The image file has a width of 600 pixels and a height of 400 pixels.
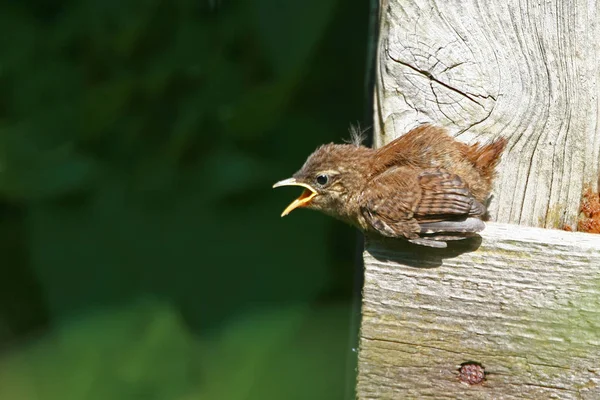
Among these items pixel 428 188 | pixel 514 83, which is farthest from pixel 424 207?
pixel 514 83

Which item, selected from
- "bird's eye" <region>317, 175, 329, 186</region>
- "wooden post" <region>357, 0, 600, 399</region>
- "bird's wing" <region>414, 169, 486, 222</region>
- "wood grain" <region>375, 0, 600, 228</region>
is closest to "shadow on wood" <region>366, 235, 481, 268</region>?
"wooden post" <region>357, 0, 600, 399</region>

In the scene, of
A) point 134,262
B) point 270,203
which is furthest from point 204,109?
point 134,262

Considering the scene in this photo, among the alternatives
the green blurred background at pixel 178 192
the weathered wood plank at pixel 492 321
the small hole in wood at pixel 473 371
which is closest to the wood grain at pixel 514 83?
the weathered wood plank at pixel 492 321

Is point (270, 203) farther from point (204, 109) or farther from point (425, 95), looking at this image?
point (425, 95)

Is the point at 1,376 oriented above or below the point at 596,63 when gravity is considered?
below

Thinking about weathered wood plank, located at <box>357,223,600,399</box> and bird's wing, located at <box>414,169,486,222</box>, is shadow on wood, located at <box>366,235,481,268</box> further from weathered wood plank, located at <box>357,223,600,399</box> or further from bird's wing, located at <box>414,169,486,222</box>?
bird's wing, located at <box>414,169,486,222</box>

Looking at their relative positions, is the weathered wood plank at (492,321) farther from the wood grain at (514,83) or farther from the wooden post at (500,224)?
the wood grain at (514,83)
